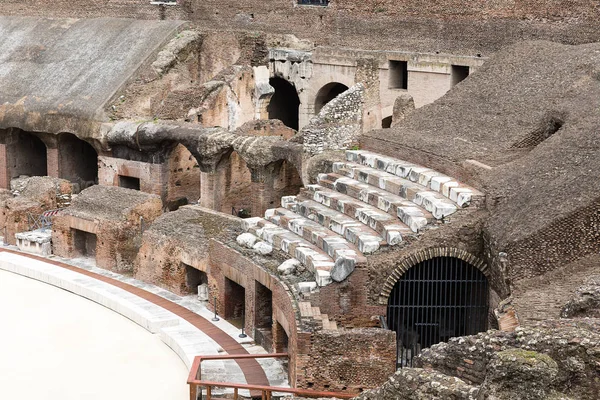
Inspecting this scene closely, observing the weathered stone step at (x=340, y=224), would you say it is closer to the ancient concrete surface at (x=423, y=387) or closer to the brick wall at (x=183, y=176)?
the ancient concrete surface at (x=423, y=387)

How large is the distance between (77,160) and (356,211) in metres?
12.9

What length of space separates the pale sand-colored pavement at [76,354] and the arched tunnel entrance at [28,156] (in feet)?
26.6

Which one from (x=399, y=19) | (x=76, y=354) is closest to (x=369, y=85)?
(x=399, y=19)

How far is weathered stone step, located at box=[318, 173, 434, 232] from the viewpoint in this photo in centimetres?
1642

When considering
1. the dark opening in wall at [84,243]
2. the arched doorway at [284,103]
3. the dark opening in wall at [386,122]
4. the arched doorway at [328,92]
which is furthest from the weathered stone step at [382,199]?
the arched doorway at [284,103]

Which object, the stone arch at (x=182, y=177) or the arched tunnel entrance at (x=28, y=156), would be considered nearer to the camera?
the stone arch at (x=182, y=177)

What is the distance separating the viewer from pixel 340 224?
57.1ft

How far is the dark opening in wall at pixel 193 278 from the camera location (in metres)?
20.9

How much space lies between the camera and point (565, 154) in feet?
53.4

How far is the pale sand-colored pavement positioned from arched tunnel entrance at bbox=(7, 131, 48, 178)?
810cm

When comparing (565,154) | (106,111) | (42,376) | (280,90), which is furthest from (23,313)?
(280,90)

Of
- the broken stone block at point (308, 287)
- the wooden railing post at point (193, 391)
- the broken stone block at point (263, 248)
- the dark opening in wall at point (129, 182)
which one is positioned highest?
the dark opening in wall at point (129, 182)

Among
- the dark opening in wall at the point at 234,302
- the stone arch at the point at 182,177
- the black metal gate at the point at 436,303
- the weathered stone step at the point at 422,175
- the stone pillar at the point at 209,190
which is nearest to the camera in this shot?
the black metal gate at the point at 436,303

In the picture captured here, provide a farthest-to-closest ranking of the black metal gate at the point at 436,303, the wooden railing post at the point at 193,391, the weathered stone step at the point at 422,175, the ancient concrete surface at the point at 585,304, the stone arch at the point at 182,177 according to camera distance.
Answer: the stone arch at the point at 182,177 → the weathered stone step at the point at 422,175 → the black metal gate at the point at 436,303 → the wooden railing post at the point at 193,391 → the ancient concrete surface at the point at 585,304
